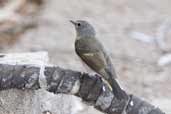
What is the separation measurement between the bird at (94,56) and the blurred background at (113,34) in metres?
1.69

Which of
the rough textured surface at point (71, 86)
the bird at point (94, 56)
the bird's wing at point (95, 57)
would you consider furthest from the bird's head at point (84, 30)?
the rough textured surface at point (71, 86)

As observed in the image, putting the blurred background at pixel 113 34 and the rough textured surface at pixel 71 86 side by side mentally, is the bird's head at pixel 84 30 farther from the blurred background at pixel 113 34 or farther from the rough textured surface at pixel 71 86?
the blurred background at pixel 113 34

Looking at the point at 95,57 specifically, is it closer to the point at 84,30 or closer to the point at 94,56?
the point at 94,56

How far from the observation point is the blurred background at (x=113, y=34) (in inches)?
392

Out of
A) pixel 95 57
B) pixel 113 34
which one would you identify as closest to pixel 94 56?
pixel 95 57

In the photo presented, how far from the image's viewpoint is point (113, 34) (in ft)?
39.3

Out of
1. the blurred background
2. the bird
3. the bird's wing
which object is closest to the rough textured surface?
the bird

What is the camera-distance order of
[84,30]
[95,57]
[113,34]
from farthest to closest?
[113,34] < [84,30] < [95,57]

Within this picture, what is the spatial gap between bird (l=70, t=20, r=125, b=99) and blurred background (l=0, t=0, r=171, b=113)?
5.55ft

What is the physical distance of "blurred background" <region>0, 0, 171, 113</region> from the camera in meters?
9.95

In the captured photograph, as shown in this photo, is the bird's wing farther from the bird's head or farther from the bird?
the bird's head

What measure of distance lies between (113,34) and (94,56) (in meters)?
5.28

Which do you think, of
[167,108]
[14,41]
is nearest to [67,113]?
[167,108]

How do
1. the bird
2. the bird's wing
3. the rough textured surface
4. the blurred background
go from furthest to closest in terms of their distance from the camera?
the blurred background
the bird's wing
the bird
the rough textured surface
